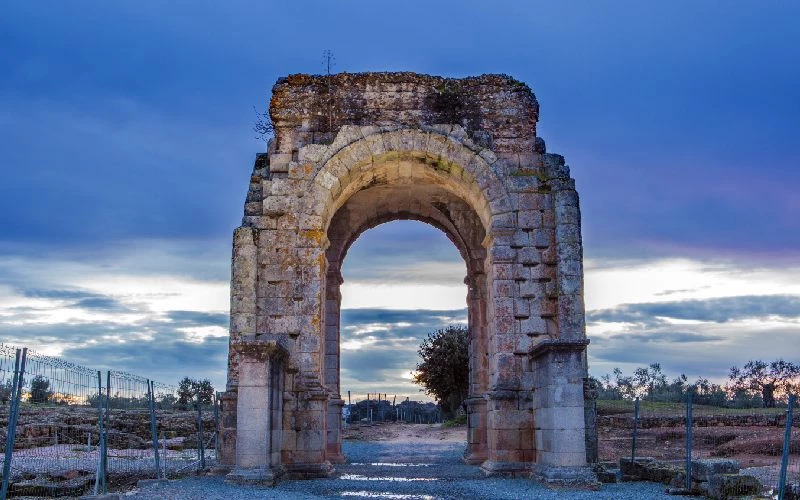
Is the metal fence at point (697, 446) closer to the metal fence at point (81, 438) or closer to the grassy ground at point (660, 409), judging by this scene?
the grassy ground at point (660, 409)

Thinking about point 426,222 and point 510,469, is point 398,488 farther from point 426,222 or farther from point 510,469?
point 426,222

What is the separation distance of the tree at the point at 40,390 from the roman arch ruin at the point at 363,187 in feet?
8.24

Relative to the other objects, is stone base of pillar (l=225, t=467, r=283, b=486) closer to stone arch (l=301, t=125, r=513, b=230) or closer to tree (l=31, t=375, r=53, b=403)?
tree (l=31, t=375, r=53, b=403)

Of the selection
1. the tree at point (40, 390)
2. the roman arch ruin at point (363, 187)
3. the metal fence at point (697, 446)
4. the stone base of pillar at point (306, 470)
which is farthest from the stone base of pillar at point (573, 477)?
the tree at point (40, 390)

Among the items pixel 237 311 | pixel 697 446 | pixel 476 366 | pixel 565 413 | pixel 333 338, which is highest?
pixel 237 311

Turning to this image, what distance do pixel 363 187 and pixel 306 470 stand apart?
17.4 ft

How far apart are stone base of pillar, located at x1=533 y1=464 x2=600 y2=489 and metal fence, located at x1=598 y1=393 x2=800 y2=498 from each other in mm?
1222

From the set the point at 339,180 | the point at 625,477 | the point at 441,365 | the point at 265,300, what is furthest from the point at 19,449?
the point at 441,365

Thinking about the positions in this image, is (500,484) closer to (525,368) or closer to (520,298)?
(525,368)

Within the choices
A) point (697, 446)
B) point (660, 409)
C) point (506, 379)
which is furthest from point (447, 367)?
point (506, 379)

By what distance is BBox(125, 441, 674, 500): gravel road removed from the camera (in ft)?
30.4

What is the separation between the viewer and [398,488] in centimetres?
1052

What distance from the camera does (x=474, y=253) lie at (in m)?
16.2

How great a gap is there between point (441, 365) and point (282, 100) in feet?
65.3
